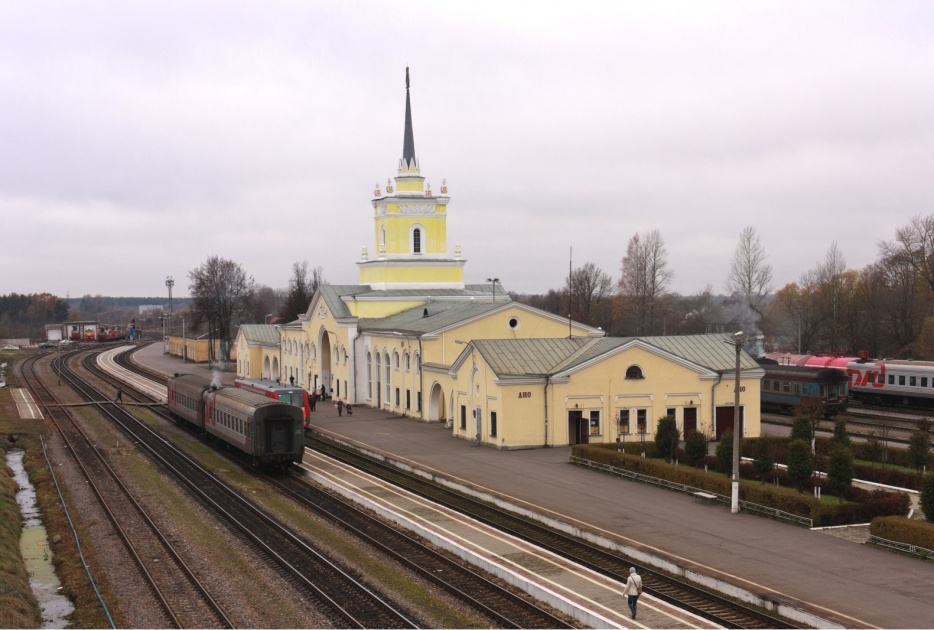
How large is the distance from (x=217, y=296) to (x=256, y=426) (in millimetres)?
69357

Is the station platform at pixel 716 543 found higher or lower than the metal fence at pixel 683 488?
lower

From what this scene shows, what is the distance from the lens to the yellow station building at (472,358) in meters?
39.3

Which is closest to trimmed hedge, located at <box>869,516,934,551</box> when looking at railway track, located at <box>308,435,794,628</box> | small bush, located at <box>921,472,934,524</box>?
small bush, located at <box>921,472,934,524</box>

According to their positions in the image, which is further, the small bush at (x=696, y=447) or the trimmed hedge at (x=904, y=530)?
the small bush at (x=696, y=447)

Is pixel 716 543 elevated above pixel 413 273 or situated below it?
below

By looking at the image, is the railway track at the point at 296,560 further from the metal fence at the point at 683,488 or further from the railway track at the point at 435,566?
the metal fence at the point at 683,488

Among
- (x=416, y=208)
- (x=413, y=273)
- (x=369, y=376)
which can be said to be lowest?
(x=369, y=376)

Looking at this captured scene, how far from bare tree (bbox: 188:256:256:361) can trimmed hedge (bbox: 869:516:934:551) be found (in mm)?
79852

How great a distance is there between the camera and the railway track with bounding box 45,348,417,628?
17875mm

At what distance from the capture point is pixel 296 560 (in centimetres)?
2181

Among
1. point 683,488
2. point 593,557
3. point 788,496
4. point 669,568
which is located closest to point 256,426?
point 683,488

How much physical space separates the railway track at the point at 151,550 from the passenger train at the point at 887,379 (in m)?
38.5

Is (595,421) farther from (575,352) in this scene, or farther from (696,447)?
(696,447)

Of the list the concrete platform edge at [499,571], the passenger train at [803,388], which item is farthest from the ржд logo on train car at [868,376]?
the concrete platform edge at [499,571]
